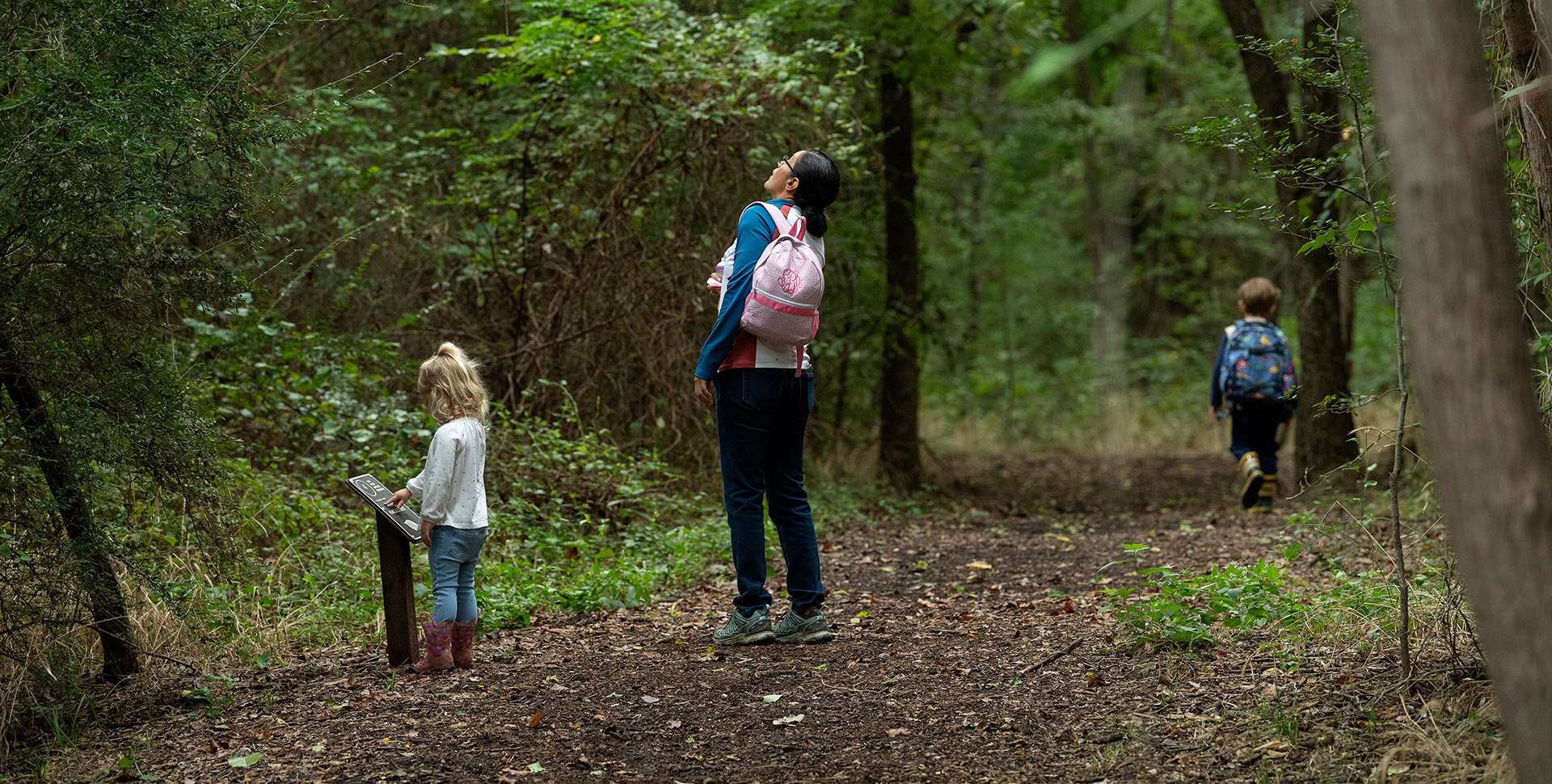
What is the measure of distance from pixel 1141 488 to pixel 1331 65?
23.4 ft

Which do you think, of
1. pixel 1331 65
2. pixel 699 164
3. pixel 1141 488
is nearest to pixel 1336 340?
pixel 1141 488

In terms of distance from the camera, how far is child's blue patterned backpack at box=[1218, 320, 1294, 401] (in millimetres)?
7879

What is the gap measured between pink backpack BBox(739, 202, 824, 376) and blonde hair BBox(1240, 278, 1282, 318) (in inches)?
182

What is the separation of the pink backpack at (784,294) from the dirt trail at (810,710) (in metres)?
1.33

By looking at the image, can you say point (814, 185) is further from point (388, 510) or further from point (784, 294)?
point (388, 510)

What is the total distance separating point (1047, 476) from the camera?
41.7ft

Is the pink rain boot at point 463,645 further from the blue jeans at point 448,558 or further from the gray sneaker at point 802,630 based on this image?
the gray sneaker at point 802,630

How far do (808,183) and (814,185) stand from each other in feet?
0.08

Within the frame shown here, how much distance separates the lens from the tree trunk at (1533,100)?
317 cm

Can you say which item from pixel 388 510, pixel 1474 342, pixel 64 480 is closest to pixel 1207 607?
pixel 1474 342

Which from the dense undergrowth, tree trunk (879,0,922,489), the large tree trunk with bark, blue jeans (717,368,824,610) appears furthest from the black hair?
tree trunk (879,0,922,489)

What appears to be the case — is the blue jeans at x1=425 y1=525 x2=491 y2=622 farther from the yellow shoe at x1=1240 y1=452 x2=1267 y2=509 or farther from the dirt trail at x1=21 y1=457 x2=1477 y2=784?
the yellow shoe at x1=1240 y1=452 x2=1267 y2=509

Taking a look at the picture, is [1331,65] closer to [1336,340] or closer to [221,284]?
[1336,340]

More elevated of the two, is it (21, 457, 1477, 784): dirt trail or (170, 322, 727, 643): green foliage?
(170, 322, 727, 643): green foliage
